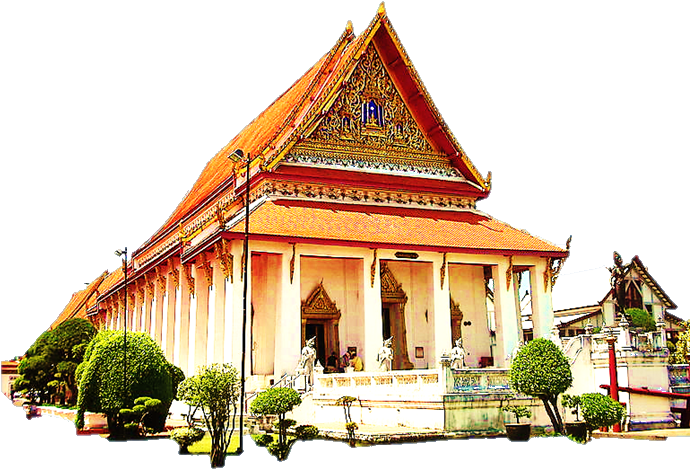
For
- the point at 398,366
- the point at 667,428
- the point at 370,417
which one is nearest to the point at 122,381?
the point at 370,417

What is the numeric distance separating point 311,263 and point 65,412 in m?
9.39

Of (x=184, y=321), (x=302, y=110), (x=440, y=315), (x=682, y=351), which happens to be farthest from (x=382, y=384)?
(x=682, y=351)

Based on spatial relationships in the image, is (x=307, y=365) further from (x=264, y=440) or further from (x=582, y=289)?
(x=582, y=289)

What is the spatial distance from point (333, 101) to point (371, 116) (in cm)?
160

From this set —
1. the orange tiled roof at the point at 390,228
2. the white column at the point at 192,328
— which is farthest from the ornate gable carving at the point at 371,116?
the white column at the point at 192,328

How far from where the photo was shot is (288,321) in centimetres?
2123

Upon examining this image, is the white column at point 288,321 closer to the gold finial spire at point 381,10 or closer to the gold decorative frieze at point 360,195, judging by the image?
the gold decorative frieze at point 360,195

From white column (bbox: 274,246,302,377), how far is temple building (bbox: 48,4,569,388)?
0.10ft

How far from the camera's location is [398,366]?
24312 millimetres

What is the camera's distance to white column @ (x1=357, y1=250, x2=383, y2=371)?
22.1 metres

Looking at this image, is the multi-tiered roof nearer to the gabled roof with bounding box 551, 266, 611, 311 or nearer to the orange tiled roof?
the orange tiled roof

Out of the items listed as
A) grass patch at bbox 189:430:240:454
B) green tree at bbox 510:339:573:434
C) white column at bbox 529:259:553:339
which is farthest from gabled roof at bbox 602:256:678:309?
grass patch at bbox 189:430:240:454

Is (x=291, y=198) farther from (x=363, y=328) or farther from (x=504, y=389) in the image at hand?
(x=504, y=389)

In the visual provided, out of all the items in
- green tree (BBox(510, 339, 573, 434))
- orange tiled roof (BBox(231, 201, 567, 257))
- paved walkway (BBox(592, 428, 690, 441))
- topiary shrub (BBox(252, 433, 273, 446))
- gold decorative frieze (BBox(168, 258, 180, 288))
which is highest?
orange tiled roof (BBox(231, 201, 567, 257))
